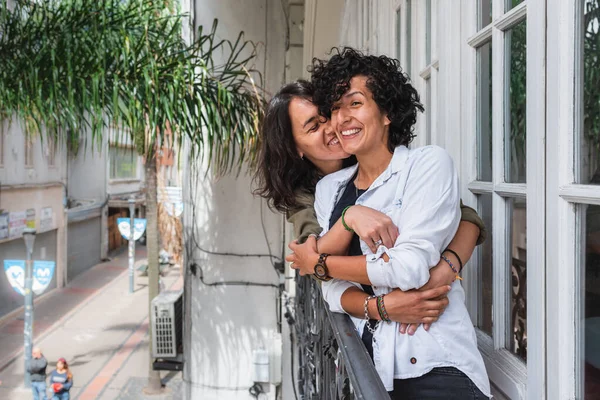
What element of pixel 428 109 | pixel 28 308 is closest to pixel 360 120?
pixel 428 109

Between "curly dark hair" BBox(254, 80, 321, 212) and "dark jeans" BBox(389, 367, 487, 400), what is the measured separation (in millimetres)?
749

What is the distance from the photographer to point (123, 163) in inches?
1028

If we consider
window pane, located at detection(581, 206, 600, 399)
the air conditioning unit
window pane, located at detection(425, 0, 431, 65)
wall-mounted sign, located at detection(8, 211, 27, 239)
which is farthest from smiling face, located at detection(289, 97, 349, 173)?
wall-mounted sign, located at detection(8, 211, 27, 239)

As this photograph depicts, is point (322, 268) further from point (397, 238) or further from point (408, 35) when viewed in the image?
point (408, 35)

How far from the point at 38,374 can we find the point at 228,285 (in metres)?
4.54

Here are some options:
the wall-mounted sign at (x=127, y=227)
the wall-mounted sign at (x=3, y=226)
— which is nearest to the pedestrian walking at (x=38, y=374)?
the wall-mounted sign at (x=3, y=226)

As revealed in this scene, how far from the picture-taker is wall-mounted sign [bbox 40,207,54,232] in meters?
16.7

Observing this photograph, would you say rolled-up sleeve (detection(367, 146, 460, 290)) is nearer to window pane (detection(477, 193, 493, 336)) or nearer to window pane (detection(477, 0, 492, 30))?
window pane (detection(477, 193, 493, 336))

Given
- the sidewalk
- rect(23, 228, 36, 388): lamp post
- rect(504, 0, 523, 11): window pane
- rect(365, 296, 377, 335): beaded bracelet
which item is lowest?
the sidewalk

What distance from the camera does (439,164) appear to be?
1.17 metres

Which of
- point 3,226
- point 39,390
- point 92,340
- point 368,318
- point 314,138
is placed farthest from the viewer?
point 3,226

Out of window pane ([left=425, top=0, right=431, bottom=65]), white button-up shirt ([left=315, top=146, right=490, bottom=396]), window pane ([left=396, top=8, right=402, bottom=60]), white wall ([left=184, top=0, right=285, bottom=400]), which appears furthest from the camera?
white wall ([left=184, top=0, right=285, bottom=400])

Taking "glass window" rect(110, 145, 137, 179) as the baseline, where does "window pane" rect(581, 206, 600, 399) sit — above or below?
below

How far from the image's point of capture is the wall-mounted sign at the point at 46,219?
1670 cm
